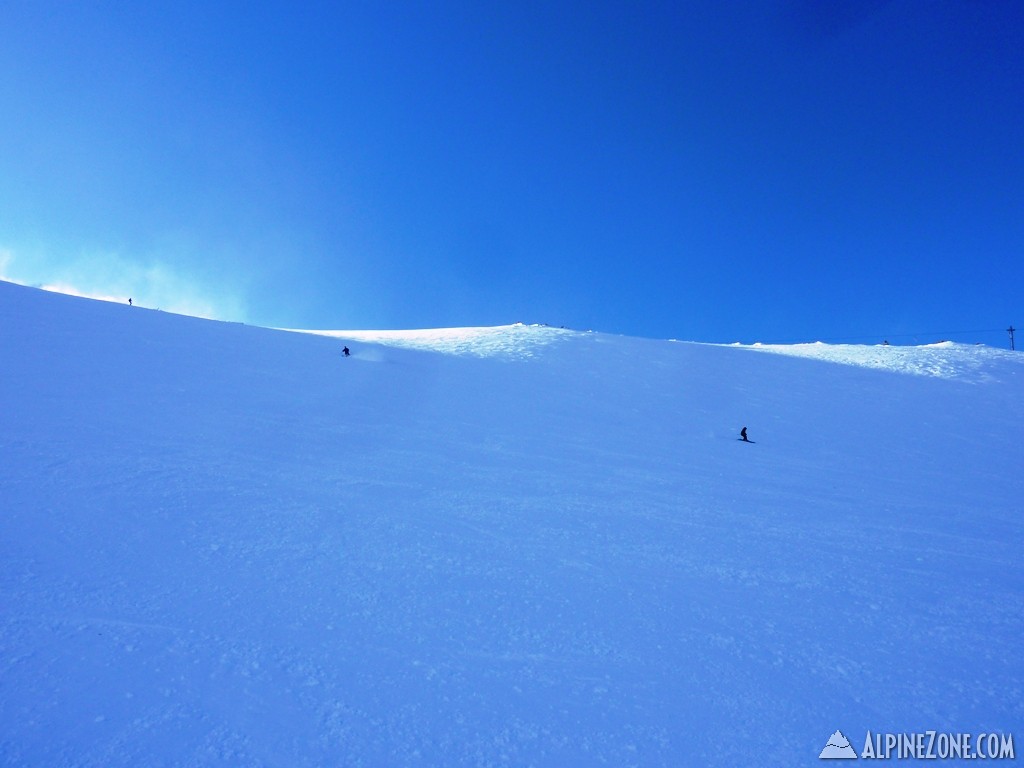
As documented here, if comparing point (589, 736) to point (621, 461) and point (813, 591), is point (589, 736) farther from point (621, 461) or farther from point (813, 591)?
point (621, 461)

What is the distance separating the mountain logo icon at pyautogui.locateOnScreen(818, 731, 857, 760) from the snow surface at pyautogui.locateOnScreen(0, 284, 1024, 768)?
6cm

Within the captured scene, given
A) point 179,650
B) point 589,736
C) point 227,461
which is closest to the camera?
point 589,736

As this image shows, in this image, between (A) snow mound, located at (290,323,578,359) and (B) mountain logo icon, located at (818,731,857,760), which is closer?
(B) mountain logo icon, located at (818,731,857,760)

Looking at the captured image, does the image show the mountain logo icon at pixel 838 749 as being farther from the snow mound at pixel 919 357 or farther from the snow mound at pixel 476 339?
the snow mound at pixel 919 357

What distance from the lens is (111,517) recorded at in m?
6.88

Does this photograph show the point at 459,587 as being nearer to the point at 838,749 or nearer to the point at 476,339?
the point at 838,749

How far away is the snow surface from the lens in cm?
408

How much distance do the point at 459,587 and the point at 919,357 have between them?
1288 inches

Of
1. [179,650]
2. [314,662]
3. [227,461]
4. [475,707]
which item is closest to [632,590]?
[475,707]

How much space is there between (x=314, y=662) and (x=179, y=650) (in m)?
1.20

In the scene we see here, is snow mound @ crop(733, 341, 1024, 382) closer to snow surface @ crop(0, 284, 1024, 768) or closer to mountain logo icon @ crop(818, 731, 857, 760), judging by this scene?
snow surface @ crop(0, 284, 1024, 768)

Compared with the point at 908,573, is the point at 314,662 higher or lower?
lower

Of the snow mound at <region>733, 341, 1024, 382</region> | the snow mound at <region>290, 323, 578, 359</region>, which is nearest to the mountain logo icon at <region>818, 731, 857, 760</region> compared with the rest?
the snow mound at <region>290, 323, 578, 359</region>

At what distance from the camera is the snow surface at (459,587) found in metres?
4.08
